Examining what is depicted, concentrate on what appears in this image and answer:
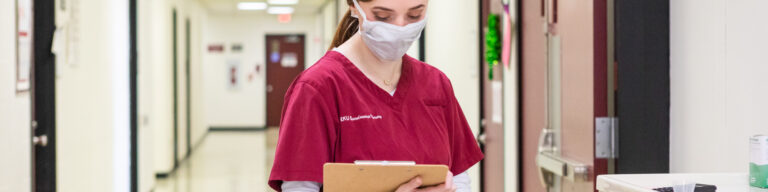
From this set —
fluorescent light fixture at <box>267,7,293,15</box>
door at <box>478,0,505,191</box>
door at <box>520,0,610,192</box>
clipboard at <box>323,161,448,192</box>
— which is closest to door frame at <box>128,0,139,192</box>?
door at <box>478,0,505,191</box>

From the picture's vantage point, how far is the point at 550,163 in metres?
3.06

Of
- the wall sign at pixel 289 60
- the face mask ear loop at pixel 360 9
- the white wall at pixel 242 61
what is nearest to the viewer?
the face mask ear loop at pixel 360 9

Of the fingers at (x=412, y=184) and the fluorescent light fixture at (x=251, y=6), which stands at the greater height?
the fluorescent light fixture at (x=251, y=6)

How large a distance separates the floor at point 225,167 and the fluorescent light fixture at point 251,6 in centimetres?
232

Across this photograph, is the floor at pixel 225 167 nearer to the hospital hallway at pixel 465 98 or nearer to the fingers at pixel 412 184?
the hospital hallway at pixel 465 98

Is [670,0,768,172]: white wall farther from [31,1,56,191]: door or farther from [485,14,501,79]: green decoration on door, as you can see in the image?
[31,1,56,191]: door

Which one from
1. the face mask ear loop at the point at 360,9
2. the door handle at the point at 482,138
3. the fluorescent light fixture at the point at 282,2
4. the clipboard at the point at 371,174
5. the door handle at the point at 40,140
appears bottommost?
the door handle at the point at 482,138

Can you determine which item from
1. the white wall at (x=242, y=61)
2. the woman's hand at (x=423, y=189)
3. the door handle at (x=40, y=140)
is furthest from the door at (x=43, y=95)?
the white wall at (x=242, y=61)

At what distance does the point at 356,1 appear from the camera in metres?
1.75

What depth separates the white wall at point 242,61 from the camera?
15.8 metres

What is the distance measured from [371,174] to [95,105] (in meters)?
3.77

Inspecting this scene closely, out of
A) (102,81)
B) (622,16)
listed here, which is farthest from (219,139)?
(622,16)

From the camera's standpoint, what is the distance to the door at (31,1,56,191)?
147 inches

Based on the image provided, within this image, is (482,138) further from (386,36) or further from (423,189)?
(423,189)
